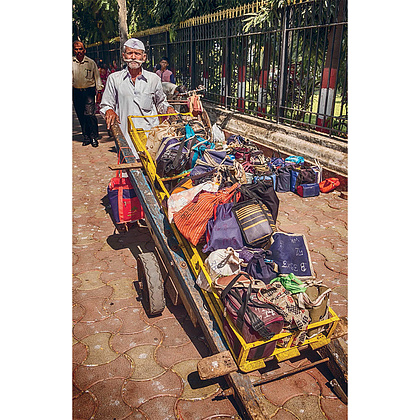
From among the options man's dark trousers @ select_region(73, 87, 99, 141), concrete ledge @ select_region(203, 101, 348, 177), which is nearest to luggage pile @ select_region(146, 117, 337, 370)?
concrete ledge @ select_region(203, 101, 348, 177)

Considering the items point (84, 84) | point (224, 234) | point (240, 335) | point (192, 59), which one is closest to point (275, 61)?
point (192, 59)

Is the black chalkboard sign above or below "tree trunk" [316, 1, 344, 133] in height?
below

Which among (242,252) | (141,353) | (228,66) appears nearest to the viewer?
(242,252)

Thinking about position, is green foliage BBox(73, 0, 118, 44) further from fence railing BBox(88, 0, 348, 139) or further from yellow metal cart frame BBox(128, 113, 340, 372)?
yellow metal cart frame BBox(128, 113, 340, 372)

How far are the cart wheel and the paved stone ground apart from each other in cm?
18

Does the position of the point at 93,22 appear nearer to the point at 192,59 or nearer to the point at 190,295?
the point at 192,59

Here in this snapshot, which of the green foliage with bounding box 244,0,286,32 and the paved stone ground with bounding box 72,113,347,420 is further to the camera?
the green foliage with bounding box 244,0,286,32

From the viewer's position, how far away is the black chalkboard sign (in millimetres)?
2809

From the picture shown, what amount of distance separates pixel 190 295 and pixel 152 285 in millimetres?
558

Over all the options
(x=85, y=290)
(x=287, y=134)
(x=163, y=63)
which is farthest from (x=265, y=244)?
(x=163, y=63)

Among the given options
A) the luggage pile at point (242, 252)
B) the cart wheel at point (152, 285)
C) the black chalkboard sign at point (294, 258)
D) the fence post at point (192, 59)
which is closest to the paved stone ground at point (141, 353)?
the cart wheel at point (152, 285)

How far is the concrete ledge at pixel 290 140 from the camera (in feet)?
22.2

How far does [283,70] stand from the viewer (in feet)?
26.0

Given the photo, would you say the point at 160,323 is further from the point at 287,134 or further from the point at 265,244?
the point at 287,134
